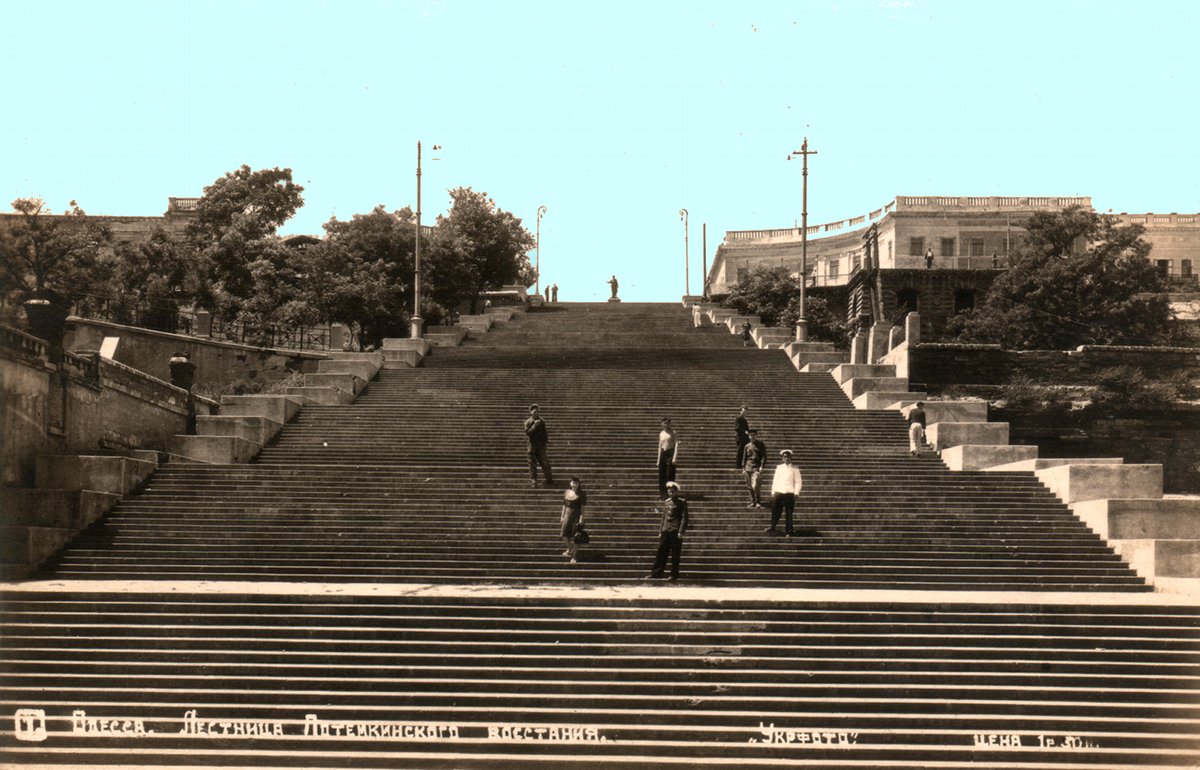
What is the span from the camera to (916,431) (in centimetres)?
2462

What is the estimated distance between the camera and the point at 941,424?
82.9 ft

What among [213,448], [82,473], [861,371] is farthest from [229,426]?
[861,371]

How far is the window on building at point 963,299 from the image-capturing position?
57.8 m

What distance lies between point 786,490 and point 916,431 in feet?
18.6

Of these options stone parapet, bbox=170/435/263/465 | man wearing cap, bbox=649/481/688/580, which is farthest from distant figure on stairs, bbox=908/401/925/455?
stone parapet, bbox=170/435/263/465

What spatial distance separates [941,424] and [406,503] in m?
9.90

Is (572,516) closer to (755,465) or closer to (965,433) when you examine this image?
(755,465)

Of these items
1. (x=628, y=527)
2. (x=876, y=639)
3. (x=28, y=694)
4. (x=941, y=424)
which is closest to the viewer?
(x=28, y=694)

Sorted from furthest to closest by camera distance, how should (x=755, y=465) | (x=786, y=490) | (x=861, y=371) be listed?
(x=861, y=371) < (x=755, y=465) < (x=786, y=490)

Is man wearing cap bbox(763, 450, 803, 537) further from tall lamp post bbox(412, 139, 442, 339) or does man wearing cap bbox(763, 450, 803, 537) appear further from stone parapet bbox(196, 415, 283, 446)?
tall lamp post bbox(412, 139, 442, 339)

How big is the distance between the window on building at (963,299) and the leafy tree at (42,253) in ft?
109

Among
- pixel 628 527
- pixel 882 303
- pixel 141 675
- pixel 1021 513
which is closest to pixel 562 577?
pixel 628 527

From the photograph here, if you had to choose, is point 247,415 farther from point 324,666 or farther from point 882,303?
point 882,303

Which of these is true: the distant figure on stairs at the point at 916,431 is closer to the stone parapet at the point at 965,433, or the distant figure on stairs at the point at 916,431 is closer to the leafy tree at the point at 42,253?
the stone parapet at the point at 965,433
